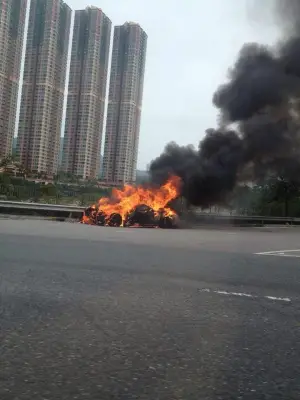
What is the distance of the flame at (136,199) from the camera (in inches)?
783

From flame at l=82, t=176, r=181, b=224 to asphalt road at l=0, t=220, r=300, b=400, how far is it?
43.6 feet

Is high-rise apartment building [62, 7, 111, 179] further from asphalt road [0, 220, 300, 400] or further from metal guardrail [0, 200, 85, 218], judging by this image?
asphalt road [0, 220, 300, 400]

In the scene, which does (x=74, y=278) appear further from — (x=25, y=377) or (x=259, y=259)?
(x=259, y=259)

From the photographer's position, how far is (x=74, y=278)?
17.5 feet

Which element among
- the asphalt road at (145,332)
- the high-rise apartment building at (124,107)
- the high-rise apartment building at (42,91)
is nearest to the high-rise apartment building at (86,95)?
the high-rise apartment building at (42,91)

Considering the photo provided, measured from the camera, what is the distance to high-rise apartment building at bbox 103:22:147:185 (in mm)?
41656

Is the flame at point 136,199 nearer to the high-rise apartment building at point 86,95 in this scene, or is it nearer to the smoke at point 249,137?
the smoke at point 249,137

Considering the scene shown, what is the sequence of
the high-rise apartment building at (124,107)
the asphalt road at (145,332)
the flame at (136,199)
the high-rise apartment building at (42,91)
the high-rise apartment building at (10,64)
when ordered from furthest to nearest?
the high-rise apartment building at (42,91), the high-rise apartment building at (10,64), the high-rise apartment building at (124,107), the flame at (136,199), the asphalt road at (145,332)

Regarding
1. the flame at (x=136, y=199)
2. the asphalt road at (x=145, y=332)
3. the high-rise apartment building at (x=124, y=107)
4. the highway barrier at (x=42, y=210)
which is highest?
the high-rise apartment building at (x=124, y=107)

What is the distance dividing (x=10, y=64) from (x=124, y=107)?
1199 centimetres

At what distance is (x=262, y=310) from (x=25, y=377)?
2406mm

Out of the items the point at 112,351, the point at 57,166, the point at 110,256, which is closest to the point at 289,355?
the point at 112,351

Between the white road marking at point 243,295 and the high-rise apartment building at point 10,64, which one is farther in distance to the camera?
the high-rise apartment building at point 10,64

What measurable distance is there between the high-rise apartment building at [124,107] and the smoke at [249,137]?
63.0 ft
